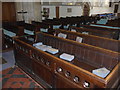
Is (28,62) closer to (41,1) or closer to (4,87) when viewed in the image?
(4,87)

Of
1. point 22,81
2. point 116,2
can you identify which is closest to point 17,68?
point 22,81

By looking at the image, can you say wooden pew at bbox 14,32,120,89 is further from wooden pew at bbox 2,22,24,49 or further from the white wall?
the white wall

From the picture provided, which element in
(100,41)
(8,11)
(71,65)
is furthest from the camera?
(8,11)

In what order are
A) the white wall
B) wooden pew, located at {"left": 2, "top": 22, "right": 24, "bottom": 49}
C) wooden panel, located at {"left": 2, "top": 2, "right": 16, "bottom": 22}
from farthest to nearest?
the white wall → wooden panel, located at {"left": 2, "top": 2, "right": 16, "bottom": 22} → wooden pew, located at {"left": 2, "top": 22, "right": 24, "bottom": 49}

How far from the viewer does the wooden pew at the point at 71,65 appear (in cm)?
122

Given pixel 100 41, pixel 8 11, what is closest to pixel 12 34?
pixel 8 11

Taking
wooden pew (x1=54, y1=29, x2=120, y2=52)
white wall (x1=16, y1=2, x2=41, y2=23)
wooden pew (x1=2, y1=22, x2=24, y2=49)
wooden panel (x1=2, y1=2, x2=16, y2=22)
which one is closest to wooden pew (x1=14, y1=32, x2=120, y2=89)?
wooden pew (x1=54, y1=29, x2=120, y2=52)

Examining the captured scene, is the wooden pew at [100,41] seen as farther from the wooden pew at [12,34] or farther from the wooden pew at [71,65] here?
the wooden pew at [12,34]

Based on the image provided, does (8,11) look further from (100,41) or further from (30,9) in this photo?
(100,41)

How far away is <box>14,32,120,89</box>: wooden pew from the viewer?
1218 mm

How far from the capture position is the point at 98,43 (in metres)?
2.38

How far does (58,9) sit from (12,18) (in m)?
2.99

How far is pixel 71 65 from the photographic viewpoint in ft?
4.39

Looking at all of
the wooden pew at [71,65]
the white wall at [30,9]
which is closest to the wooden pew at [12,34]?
the wooden pew at [71,65]
